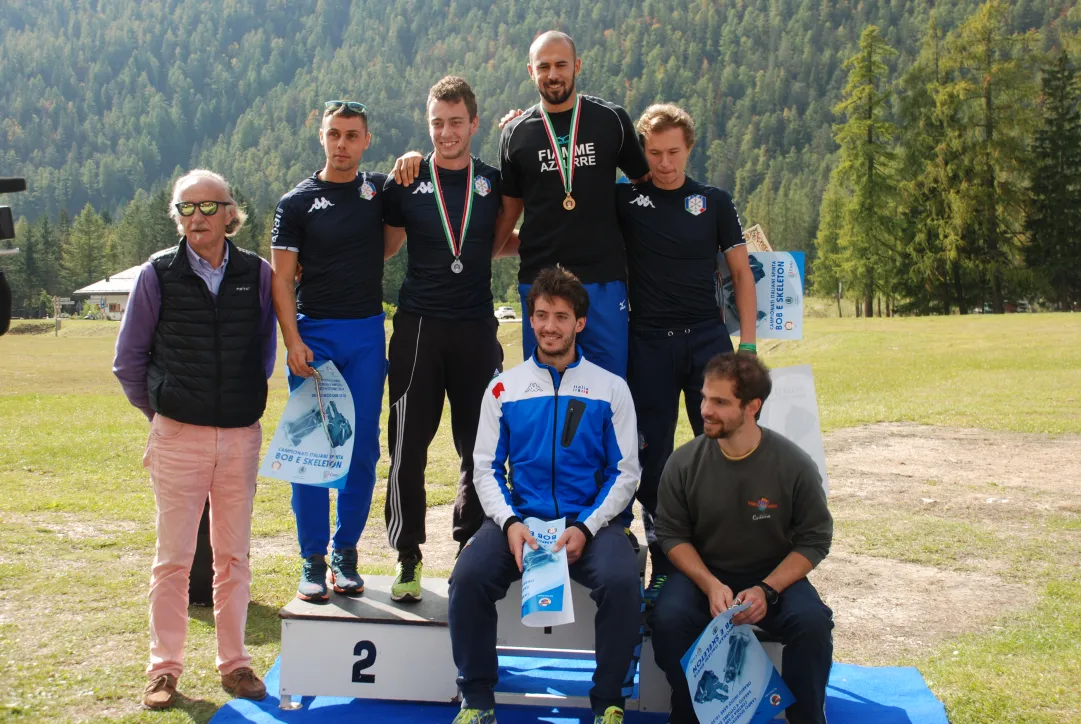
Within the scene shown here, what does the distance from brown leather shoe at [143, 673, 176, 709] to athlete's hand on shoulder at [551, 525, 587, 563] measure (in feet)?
6.18

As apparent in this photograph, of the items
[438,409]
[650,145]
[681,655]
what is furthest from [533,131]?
[681,655]

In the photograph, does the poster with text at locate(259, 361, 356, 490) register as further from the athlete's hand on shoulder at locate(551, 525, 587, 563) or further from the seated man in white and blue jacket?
the athlete's hand on shoulder at locate(551, 525, 587, 563)

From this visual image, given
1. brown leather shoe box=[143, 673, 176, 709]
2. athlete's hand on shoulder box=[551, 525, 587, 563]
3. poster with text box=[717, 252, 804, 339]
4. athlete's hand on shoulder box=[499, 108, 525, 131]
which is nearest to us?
athlete's hand on shoulder box=[551, 525, 587, 563]

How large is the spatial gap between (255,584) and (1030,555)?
5401mm

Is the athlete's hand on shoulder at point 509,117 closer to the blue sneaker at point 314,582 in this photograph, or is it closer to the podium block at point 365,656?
the blue sneaker at point 314,582

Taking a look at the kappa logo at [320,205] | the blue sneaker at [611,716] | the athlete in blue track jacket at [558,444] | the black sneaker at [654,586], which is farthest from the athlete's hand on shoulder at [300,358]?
the blue sneaker at [611,716]

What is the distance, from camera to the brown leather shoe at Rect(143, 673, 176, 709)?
426cm

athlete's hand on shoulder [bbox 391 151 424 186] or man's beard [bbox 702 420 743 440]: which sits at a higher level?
athlete's hand on shoulder [bbox 391 151 424 186]

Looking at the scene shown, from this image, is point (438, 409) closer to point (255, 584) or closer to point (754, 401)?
point (754, 401)

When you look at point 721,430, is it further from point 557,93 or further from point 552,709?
A: point 557,93

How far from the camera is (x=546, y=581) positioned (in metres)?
3.78

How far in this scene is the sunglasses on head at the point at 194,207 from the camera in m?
4.16

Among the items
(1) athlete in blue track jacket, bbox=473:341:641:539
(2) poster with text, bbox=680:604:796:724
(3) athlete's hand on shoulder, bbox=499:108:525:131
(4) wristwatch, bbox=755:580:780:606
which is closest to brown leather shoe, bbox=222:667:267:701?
(1) athlete in blue track jacket, bbox=473:341:641:539

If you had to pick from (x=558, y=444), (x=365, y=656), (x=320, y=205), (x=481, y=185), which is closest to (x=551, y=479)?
(x=558, y=444)
